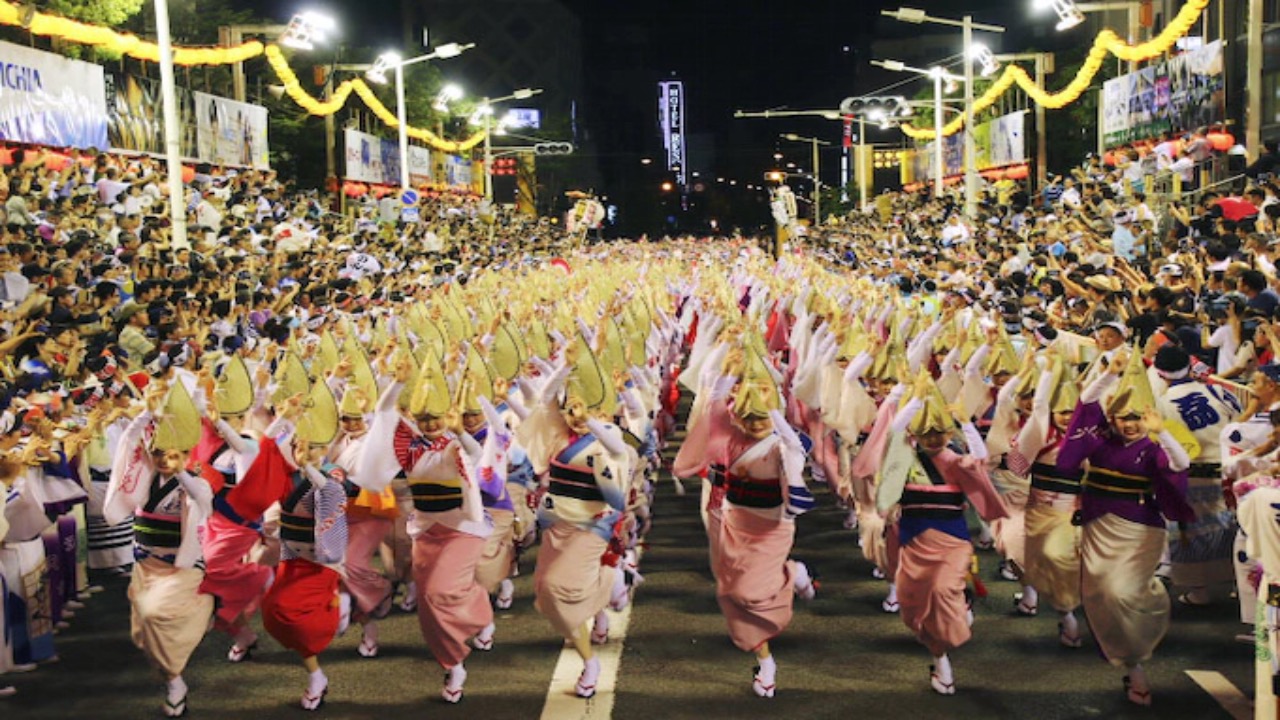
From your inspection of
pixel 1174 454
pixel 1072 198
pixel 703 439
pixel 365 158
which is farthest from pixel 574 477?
pixel 365 158

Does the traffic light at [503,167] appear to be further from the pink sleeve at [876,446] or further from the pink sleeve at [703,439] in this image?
the pink sleeve at [876,446]

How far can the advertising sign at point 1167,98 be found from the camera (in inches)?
906

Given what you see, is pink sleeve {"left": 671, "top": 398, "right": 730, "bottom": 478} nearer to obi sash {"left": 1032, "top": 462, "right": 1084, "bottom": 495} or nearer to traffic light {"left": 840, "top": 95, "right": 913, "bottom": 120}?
obi sash {"left": 1032, "top": 462, "right": 1084, "bottom": 495}

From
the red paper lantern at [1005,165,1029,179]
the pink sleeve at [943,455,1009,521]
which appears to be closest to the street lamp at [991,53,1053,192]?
the red paper lantern at [1005,165,1029,179]

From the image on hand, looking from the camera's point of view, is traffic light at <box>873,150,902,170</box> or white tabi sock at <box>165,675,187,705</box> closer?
white tabi sock at <box>165,675,187,705</box>

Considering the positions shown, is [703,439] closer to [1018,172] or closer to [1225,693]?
[1225,693]

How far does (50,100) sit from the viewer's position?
1869cm

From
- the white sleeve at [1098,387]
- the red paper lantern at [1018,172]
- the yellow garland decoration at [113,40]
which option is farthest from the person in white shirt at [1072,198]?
the red paper lantern at [1018,172]

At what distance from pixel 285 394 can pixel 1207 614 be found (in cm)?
568

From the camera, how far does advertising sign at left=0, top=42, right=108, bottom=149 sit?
689 inches

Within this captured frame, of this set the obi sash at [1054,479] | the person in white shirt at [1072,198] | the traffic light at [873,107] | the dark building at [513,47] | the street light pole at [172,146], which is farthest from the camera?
the dark building at [513,47]

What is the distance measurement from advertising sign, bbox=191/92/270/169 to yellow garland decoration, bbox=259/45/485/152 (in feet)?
3.14

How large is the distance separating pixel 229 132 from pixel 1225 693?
22.8 m

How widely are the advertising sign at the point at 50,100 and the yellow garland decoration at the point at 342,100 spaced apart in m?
6.30
